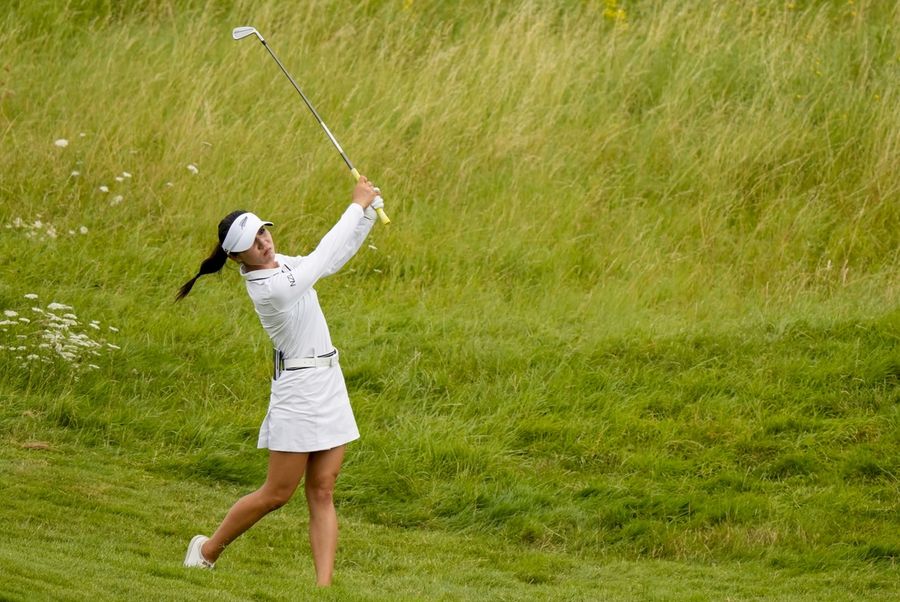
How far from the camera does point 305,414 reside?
19.0 feet

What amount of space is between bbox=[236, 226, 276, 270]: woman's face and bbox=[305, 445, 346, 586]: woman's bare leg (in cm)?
86

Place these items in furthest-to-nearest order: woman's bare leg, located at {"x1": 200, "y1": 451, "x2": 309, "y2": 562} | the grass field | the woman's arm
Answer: the grass field
woman's bare leg, located at {"x1": 200, "y1": 451, "x2": 309, "y2": 562}
the woman's arm

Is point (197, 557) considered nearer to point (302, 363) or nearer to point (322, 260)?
point (302, 363)

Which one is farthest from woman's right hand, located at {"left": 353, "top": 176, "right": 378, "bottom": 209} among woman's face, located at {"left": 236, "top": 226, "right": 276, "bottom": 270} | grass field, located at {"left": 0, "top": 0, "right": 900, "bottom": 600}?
grass field, located at {"left": 0, "top": 0, "right": 900, "bottom": 600}

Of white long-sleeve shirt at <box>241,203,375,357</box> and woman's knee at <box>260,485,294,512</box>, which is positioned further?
woman's knee at <box>260,485,294,512</box>

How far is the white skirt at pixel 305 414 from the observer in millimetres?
5801

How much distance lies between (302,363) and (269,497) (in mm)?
639

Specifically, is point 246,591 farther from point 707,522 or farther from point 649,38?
point 649,38

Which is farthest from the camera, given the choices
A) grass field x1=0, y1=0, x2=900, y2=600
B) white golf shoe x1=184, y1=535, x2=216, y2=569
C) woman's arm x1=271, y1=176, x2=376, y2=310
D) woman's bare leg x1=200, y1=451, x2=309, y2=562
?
grass field x1=0, y1=0, x2=900, y2=600

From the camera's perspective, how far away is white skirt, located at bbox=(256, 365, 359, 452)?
19.0 ft

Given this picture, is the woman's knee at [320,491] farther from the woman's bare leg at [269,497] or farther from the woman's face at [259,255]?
the woman's face at [259,255]

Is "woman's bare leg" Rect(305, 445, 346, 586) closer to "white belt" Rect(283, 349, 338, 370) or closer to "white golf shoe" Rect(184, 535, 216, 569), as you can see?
"white belt" Rect(283, 349, 338, 370)

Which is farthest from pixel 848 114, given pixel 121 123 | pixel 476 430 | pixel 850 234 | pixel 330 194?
pixel 121 123

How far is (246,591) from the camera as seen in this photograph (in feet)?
18.9
